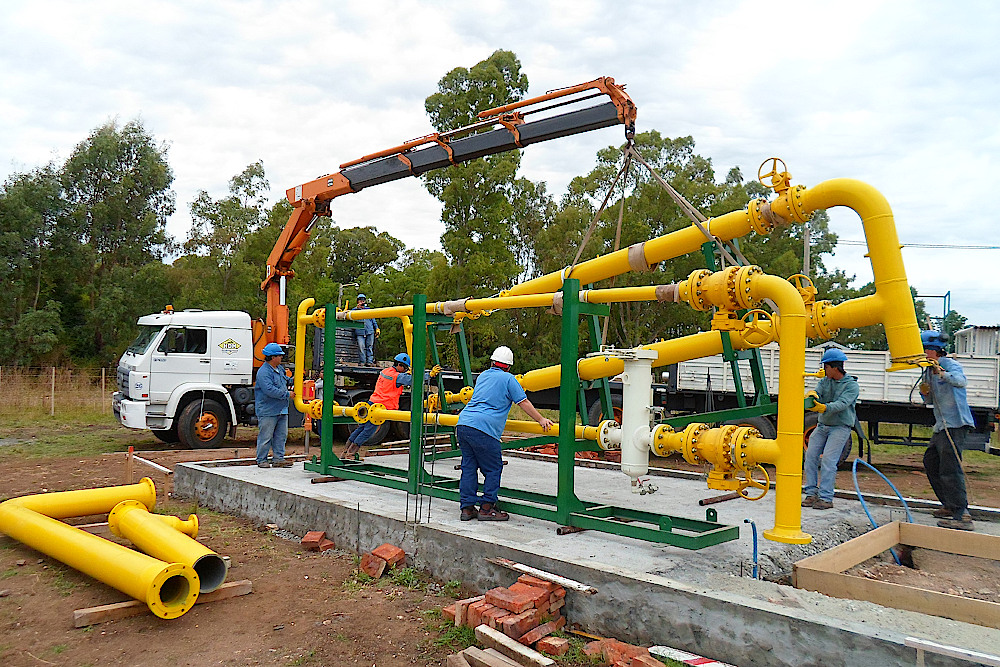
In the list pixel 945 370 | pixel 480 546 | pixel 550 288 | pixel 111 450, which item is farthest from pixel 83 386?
pixel 945 370

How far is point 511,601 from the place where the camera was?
14.0 feet

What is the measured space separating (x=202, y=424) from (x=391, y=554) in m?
8.77

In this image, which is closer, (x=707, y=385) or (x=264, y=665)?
(x=264, y=665)

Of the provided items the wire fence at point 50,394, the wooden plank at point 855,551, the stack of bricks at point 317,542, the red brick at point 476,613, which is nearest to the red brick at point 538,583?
the red brick at point 476,613

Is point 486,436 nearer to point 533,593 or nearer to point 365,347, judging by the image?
point 533,593

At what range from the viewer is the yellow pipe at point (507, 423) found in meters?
6.11

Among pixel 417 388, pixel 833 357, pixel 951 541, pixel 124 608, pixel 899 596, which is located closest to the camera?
pixel 899 596

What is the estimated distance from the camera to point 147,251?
30.3m

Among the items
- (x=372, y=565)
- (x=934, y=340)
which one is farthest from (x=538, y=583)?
(x=934, y=340)

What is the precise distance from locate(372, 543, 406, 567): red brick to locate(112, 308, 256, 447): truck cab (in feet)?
28.0

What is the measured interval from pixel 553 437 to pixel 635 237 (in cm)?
1620

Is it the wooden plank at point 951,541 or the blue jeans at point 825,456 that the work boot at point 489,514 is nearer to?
the blue jeans at point 825,456

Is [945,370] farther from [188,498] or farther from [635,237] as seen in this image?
[635,237]

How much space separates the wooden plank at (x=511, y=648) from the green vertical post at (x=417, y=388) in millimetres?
2501
